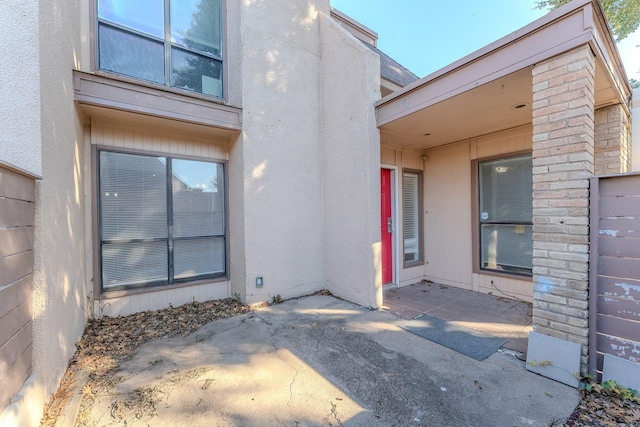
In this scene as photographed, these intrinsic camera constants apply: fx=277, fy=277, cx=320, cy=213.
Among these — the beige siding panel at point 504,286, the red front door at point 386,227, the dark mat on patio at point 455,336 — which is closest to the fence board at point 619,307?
the dark mat on patio at point 455,336

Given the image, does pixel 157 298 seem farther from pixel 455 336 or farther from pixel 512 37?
pixel 512 37

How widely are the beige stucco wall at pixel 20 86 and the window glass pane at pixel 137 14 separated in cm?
218

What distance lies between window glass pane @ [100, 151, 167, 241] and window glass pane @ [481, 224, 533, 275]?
5428mm

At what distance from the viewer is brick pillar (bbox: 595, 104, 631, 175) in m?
3.52

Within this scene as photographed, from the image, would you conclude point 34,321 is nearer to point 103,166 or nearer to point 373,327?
point 103,166

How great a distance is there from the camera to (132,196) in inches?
156

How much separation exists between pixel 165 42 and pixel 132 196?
2.31 m

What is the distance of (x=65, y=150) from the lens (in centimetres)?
272

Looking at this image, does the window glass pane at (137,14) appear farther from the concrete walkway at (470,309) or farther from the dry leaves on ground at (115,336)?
the concrete walkway at (470,309)

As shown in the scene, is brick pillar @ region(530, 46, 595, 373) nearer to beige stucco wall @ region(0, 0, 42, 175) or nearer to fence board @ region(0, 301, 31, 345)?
fence board @ region(0, 301, 31, 345)

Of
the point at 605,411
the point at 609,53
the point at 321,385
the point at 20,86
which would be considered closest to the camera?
the point at 20,86

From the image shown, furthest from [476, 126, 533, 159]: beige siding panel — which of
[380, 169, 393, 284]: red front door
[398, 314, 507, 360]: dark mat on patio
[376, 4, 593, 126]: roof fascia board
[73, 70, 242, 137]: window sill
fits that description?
[73, 70, 242, 137]: window sill

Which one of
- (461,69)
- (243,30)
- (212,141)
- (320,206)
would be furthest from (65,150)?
(461,69)

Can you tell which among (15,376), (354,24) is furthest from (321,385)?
(354,24)
